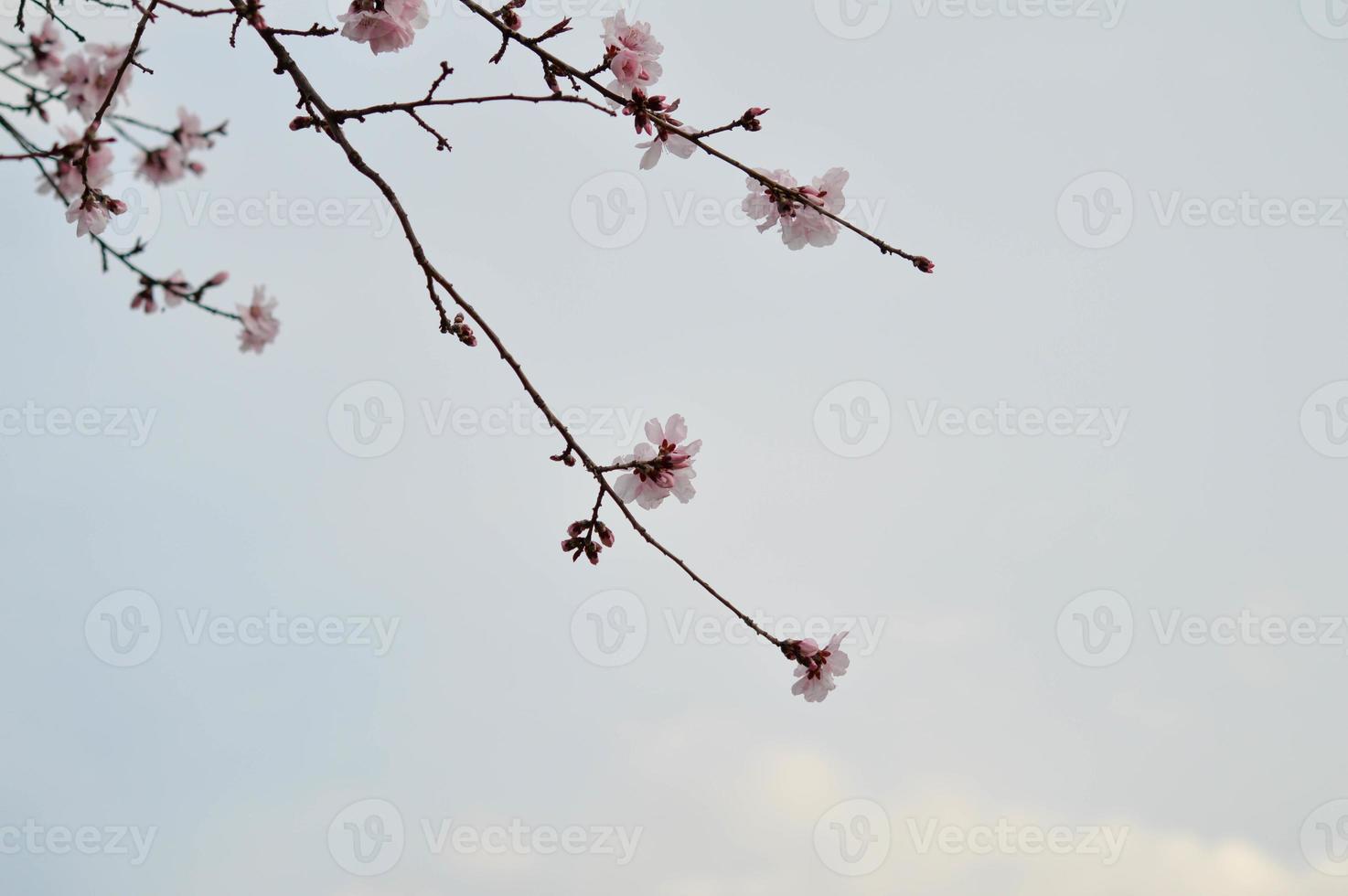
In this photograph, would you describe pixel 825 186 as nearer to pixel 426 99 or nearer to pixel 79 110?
pixel 426 99

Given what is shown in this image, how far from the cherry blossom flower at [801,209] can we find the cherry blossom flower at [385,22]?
71 centimetres

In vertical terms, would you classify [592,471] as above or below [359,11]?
below

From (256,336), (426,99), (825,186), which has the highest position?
(256,336)

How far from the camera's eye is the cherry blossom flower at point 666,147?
6.39 feet

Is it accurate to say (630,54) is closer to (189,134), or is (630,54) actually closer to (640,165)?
(640,165)

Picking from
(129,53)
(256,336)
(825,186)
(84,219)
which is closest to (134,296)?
(84,219)

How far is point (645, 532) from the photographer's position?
6.10ft

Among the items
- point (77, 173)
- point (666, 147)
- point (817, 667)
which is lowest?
point (817, 667)

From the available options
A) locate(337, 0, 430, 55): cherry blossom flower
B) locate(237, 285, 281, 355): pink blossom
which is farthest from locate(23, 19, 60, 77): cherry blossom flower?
locate(337, 0, 430, 55): cherry blossom flower

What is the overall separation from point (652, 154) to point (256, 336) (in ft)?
8.45

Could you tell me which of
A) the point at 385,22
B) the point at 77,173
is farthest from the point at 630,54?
the point at 77,173

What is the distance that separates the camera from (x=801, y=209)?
2199 millimetres

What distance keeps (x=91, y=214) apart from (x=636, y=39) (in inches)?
54.5

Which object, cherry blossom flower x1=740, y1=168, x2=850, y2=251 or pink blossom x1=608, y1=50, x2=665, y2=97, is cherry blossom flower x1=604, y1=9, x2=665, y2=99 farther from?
cherry blossom flower x1=740, y1=168, x2=850, y2=251
